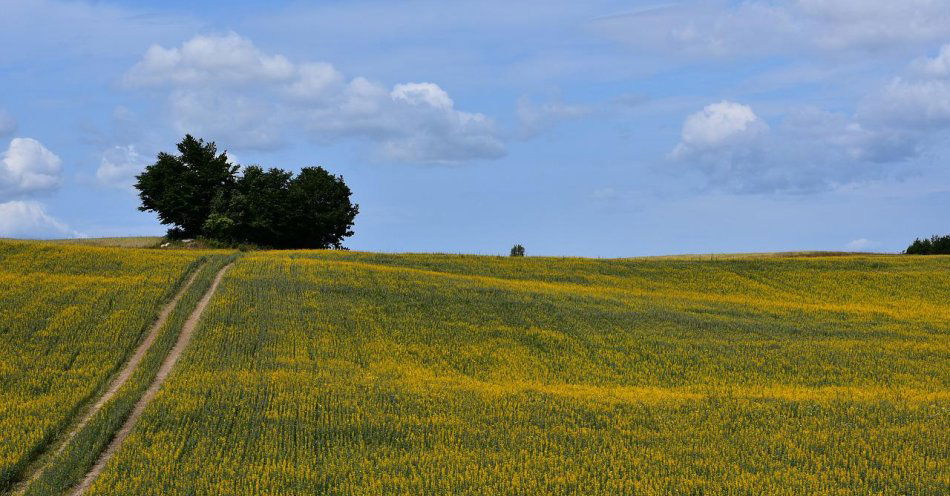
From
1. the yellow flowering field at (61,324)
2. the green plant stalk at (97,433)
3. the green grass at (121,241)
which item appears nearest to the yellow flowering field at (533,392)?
the green plant stalk at (97,433)

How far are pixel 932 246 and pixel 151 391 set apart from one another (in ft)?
Answer: 306

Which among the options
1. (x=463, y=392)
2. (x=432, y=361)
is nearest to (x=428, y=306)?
(x=432, y=361)

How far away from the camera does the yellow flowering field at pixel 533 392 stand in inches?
751

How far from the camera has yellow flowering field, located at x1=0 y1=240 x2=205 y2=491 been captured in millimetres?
24094

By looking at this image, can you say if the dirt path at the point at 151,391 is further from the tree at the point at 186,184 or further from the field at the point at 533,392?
the tree at the point at 186,184

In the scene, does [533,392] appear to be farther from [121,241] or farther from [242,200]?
[121,241]

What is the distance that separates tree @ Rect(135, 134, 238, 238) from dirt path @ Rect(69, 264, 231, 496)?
45.1 metres

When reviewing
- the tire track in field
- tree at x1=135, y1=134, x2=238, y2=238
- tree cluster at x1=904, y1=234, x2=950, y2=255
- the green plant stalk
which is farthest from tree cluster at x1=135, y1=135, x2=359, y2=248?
tree cluster at x1=904, y1=234, x2=950, y2=255

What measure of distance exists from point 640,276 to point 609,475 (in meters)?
41.7

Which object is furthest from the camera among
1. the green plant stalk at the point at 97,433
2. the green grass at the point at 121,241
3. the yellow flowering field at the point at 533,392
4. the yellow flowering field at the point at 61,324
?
the green grass at the point at 121,241

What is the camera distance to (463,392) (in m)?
26.7

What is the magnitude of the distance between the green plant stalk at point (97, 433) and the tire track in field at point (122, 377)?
274mm

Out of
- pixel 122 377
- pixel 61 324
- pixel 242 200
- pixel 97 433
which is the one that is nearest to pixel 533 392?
pixel 97 433

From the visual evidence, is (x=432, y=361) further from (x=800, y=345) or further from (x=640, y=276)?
(x=640, y=276)
